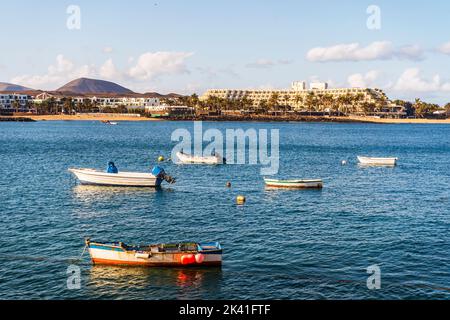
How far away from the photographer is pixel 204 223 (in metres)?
45.1

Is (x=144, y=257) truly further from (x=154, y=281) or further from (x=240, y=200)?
(x=240, y=200)

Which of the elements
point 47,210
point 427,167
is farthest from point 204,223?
point 427,167

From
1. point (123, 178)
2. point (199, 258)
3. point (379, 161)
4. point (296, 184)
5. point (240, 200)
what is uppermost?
Result: point (379, 161)

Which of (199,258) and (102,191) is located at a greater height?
(102,191)

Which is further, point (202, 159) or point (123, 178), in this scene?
point (202, 159)

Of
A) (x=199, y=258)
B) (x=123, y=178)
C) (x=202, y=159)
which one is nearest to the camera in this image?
(x=199, y=258)

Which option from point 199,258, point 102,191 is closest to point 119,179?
point 102,191

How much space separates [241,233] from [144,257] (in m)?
11.1

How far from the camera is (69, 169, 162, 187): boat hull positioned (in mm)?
63281

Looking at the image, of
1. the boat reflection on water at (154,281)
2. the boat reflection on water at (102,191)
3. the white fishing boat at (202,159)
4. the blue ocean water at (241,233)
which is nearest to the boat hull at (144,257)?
the boat reflection on water at (154,281)

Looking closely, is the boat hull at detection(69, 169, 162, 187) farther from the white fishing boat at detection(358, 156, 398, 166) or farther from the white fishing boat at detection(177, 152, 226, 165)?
the white fishing boat at detection(358, 156, 398, 166)

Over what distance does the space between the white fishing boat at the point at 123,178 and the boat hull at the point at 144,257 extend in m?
29.7

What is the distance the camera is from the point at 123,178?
63.3 meters

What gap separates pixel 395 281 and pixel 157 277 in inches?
642
